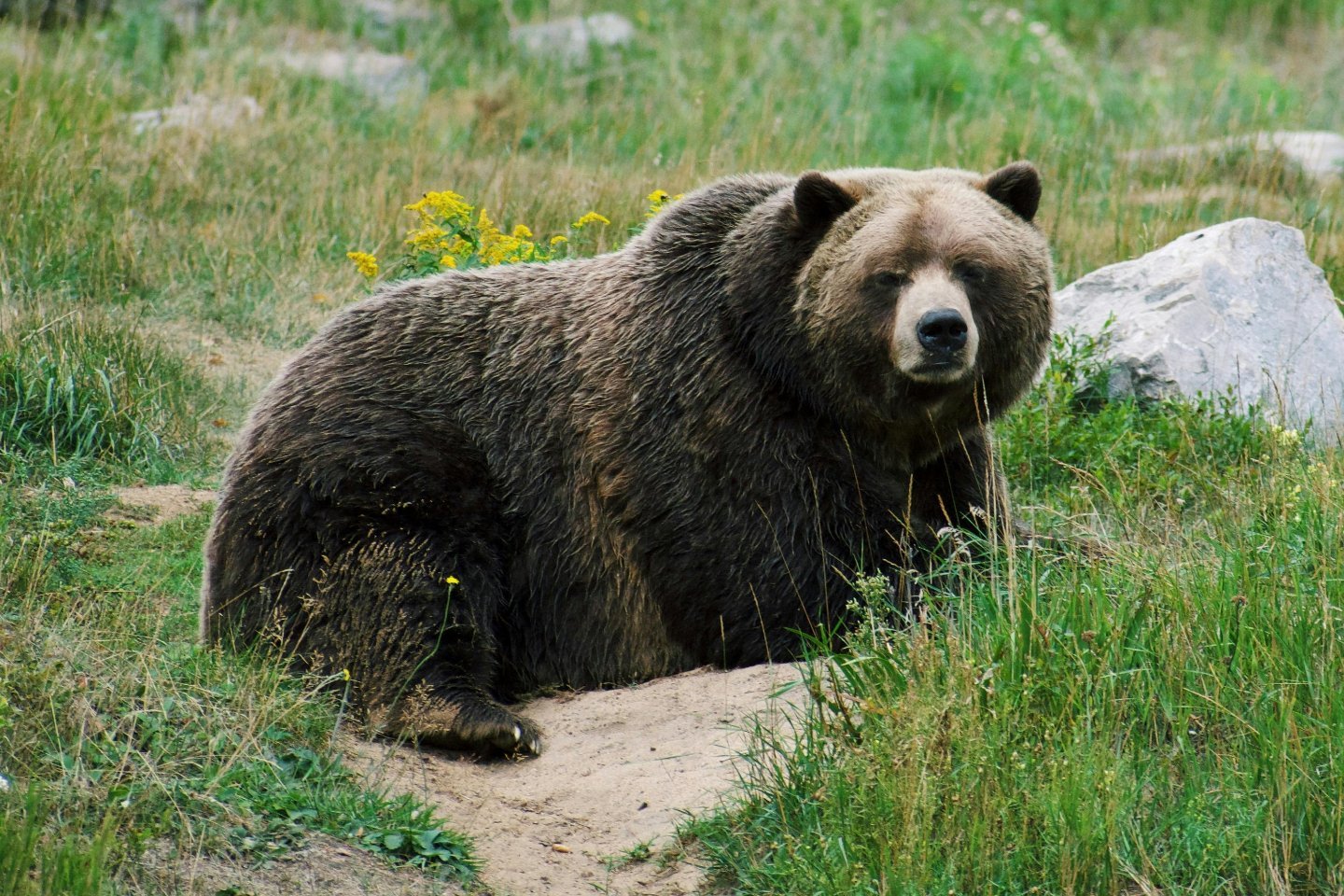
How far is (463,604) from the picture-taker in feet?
18.5

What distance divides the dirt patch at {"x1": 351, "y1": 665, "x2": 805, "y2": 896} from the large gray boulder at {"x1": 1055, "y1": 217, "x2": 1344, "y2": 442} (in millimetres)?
3219

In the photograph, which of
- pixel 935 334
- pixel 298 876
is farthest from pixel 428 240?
pixel 298 876

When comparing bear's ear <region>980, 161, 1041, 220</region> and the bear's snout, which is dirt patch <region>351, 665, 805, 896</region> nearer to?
the bear's snout

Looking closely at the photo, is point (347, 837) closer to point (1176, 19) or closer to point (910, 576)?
point (910, 576)

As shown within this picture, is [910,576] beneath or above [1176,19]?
beneath

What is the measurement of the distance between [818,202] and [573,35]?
10.6 meters

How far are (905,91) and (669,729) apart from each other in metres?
10.7

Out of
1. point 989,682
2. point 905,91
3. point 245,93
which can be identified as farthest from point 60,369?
point 905,91

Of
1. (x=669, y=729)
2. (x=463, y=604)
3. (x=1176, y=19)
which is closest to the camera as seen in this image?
(x=669, y=729)

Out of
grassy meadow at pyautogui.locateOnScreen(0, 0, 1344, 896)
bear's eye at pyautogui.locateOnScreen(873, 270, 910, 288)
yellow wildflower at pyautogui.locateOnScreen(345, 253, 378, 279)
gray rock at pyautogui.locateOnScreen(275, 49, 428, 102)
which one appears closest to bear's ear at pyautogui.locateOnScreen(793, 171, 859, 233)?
bear's eye at pyautogui.locateOnScreen(873, 270, 910, 288)

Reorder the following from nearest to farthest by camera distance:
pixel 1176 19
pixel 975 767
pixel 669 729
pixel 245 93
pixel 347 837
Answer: pixel 975 767, pixel 347 837, pixel 669 729, pixel 245 93, pixel 1176 19

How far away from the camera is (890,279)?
5469mm

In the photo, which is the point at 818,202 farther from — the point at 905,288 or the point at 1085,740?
the point at 1085,740

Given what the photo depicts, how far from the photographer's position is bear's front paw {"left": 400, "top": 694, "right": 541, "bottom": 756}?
5.23 metres
